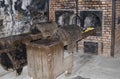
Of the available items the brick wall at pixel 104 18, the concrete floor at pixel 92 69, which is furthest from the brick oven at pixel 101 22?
the concrete floor at pixel 92 69

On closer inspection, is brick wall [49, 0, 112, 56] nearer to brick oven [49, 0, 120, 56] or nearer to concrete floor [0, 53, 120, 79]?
brick oven [49, 0, 120, 56]

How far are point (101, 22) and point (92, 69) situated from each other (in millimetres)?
1453

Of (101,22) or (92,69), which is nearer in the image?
(92,69)

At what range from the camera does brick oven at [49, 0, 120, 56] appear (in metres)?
5.32

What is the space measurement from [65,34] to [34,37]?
2.20ft

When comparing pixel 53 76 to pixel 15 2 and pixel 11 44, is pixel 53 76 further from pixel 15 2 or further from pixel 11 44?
pixel 15 2

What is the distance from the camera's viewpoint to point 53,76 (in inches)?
147

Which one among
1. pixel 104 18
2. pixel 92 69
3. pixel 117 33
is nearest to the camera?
pixel 92 69

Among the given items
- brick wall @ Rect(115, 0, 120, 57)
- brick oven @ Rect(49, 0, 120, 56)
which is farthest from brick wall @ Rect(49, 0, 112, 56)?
brick wall @ Rect(115, 0, 120, 57)

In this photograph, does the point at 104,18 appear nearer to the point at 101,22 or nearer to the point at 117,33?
the point at 101,22

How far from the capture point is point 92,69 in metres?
4.61

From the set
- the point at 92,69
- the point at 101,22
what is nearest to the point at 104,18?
the point at 101,22

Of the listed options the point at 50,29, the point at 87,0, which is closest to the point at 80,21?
the point at 87,0

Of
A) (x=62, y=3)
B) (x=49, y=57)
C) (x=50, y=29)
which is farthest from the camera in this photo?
(x=62, y=3)
